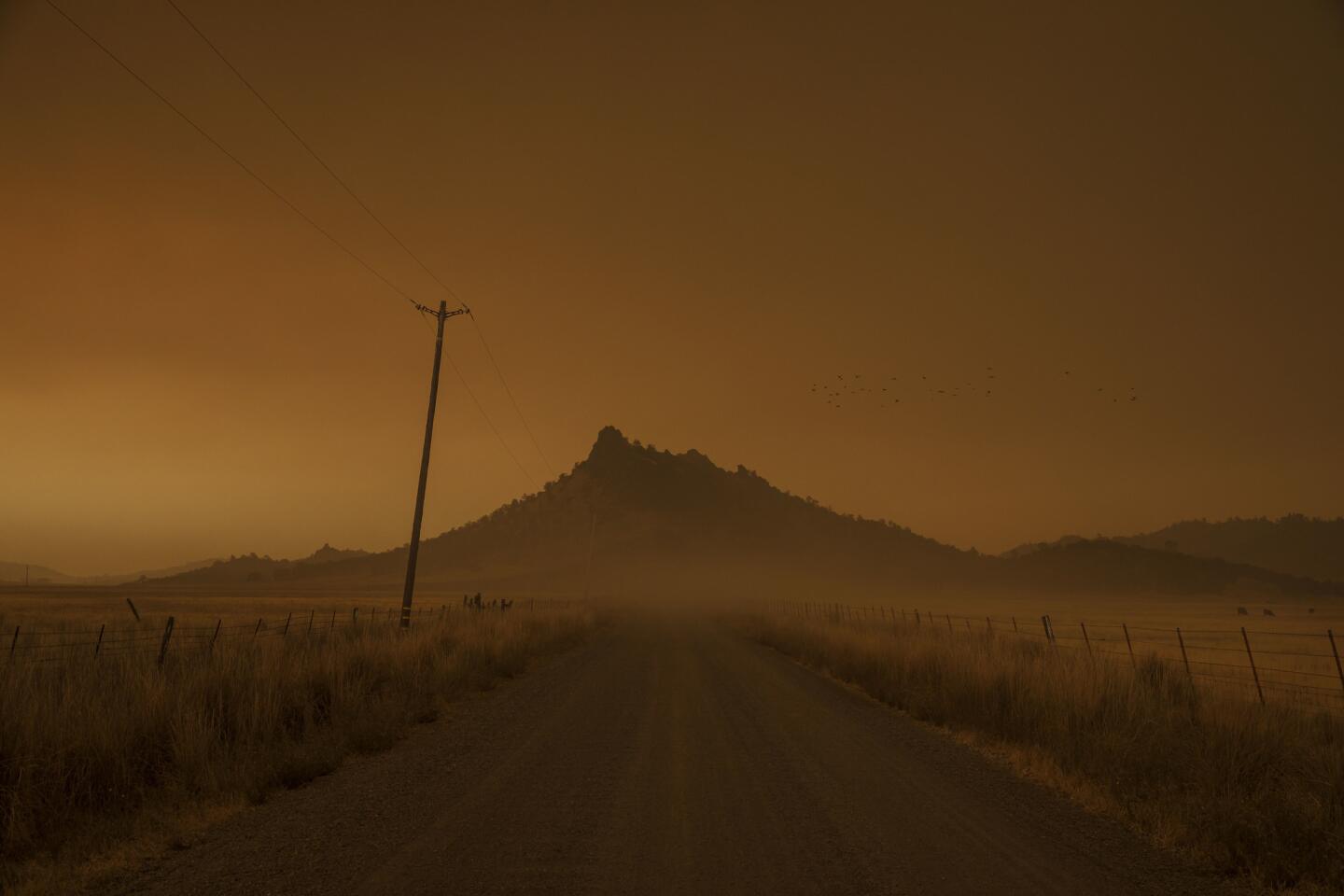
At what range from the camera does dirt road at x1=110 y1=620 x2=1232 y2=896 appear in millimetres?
5246

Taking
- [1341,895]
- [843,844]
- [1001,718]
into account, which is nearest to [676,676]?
[1001,718]

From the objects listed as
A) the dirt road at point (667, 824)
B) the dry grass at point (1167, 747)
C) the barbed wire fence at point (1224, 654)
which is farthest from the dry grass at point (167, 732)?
the barbed wire fence at point (1224, 654)

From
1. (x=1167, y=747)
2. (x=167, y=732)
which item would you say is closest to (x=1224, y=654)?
(x=1167, y=747)

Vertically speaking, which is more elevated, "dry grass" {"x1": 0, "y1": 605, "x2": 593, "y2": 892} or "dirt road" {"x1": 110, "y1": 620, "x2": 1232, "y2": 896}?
"dry grass" {"x1": 0, "y1": 605, "x2": 593, "y2": 892}

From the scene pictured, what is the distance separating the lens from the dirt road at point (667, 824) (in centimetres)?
525

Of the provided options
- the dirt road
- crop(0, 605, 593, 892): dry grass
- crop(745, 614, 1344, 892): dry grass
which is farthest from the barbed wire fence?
crop(0, 605, 593, 892): dry grass

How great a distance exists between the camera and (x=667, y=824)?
649cm

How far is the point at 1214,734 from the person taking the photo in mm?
9156

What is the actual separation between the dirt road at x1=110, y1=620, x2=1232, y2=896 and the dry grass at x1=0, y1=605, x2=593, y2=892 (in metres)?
0.68

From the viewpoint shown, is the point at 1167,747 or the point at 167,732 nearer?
the point at 167,732

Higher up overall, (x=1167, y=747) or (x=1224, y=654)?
(x=1167, y=747)

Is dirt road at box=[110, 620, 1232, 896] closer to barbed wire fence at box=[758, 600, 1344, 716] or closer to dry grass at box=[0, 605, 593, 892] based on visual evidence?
dry grass at box=[0, 605, 593, 892]

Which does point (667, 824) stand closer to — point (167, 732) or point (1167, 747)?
point (167, 732)

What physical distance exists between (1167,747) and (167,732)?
40.5 feet
